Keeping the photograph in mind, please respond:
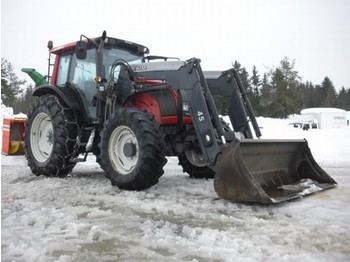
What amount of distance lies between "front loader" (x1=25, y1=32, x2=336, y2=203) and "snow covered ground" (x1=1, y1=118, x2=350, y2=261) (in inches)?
12.7

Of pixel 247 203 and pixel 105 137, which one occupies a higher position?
pixel 105 137

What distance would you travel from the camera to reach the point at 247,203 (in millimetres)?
3922

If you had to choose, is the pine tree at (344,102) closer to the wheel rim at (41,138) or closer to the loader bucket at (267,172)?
the loader bucket at (267,172)

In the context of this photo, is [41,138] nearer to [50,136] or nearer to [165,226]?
[50,136]

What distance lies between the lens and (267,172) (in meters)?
4.70

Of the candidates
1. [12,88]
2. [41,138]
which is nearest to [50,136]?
[41,138]

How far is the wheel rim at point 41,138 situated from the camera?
6.61 metres

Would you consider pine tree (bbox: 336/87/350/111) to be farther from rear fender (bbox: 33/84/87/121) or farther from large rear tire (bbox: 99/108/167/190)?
large rear tire (bbox: 99/108/167/190)

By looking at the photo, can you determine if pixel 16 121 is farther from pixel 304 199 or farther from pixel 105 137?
pixel 304 199

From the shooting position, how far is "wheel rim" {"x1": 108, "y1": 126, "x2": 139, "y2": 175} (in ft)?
16.2

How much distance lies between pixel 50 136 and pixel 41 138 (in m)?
0.36

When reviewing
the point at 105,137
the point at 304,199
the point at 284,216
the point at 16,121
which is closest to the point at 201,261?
the point at 284,216

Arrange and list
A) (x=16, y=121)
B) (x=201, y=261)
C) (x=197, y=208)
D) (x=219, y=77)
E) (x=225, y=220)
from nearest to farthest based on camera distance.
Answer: (x=201, y=261)
(x=225, y=220)
(x=197, y=208)
(x=219, y=77)
(x=16, y=121)

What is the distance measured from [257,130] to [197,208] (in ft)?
6.11
